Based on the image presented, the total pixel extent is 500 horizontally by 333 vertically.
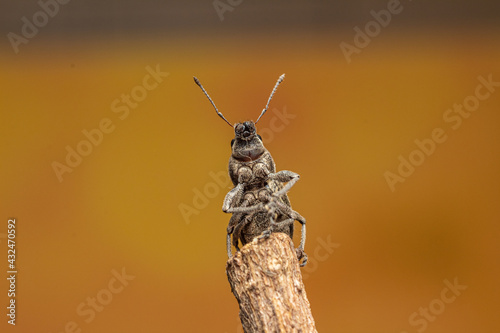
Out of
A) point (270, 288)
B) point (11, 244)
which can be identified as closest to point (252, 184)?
point (270, 288)

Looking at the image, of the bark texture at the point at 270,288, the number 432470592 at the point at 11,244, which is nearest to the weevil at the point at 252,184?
the bark texture at the point at 270,288

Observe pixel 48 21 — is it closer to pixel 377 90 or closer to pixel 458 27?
pixel 377 90

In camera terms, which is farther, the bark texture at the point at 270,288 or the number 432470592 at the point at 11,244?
the number 432470592 at the point at 11,244

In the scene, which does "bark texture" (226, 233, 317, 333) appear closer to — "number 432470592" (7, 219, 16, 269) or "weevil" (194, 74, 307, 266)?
"weevil" (194, 74, 307, 266)

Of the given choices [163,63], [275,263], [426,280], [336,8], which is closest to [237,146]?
[275,263]

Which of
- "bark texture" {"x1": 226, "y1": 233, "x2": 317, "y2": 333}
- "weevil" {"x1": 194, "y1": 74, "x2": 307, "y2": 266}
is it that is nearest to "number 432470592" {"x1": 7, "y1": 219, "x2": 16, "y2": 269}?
"weevil" {"x1": 194, "y1": 74, "x2": 307, "y2": 266}

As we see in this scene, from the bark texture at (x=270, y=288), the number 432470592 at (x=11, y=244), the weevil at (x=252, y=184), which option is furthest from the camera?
the number 432470592 at (x=11, y=244)

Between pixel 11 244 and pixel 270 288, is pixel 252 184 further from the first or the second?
pixel 11 244

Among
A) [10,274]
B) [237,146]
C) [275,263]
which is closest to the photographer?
[275,263]

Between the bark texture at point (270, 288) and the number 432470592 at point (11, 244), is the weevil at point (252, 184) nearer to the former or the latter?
the bark texture at point (270, 288)
